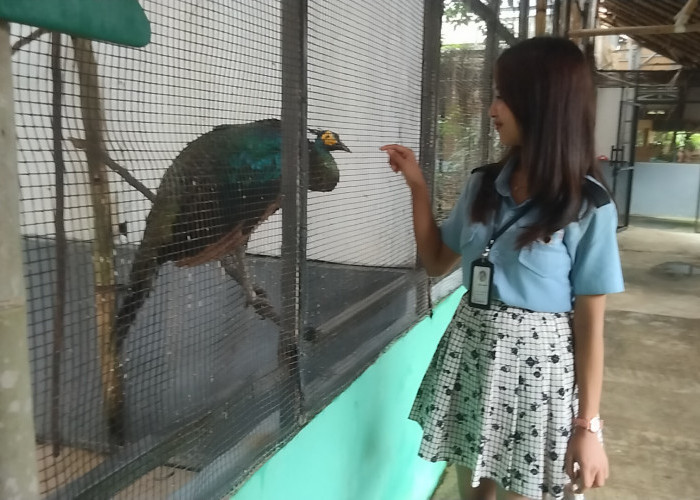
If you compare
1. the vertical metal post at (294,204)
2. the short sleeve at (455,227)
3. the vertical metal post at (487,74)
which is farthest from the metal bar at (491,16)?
the vertical metal post at (294,204)

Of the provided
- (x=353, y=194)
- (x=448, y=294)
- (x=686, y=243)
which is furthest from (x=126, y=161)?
(x=686, y=243)

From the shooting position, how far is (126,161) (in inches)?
39.8

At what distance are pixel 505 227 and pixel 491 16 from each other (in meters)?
1.49

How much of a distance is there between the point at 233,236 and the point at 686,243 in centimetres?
786

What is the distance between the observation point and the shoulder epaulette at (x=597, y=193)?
108 centimetres

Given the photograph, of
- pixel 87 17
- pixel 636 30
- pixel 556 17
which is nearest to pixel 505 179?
pixel 87 17

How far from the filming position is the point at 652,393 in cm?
298

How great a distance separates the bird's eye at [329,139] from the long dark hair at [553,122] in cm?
44

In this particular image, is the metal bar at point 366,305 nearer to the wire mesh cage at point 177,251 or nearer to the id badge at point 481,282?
the wire mesh cage at point 177,251

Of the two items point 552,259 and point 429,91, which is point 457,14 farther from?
point 552,259

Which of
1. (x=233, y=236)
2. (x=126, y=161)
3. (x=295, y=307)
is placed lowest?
(x=295, y=307)

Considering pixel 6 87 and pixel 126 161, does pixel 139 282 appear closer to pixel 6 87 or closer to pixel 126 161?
pixel 126 161

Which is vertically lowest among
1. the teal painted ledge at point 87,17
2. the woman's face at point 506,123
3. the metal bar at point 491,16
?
the woman's face at point 506,123

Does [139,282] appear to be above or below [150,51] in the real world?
below
